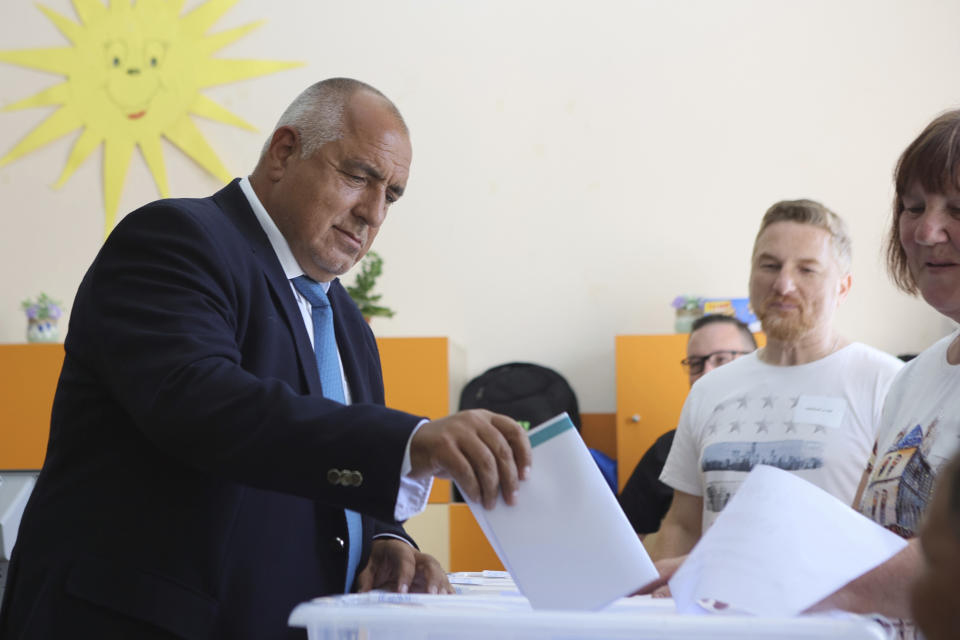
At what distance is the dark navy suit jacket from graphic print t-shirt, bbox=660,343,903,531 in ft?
3.80

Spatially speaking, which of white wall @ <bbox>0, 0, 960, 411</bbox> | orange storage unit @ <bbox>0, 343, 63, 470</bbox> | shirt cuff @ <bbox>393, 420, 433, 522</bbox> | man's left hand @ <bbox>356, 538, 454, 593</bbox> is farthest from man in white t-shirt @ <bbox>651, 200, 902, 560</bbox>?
orange storage unit @ <bbox>0, 343, 63, 470</bbox>

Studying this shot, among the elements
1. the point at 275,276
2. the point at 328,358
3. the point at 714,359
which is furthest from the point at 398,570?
the point at 714,359

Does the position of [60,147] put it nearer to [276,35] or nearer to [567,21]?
[276,35]

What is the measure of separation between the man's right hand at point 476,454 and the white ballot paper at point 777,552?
159 millimetres

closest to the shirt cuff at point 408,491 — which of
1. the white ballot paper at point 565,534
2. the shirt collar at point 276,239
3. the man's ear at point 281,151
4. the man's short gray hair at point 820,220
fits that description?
the white ballot paper at point 565,534

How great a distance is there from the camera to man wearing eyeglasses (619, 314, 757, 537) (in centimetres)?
297

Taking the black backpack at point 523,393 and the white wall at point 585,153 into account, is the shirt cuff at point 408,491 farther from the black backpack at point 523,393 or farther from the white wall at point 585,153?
the white wall at point 585,153

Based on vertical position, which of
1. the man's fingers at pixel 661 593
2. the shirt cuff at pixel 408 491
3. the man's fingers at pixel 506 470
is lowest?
the man's fingers at pixel 661 593

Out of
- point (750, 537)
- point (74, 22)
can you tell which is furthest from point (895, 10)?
point (750, 537)

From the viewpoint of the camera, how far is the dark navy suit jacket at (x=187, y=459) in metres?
0.92

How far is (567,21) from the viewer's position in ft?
13.5

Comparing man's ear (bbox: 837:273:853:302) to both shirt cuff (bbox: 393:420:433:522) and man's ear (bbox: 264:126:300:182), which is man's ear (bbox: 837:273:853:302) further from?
shirt cuff (bbox: 393:420:433:522)

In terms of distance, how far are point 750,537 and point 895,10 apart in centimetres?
378

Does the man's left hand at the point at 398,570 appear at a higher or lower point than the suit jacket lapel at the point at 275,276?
lower
